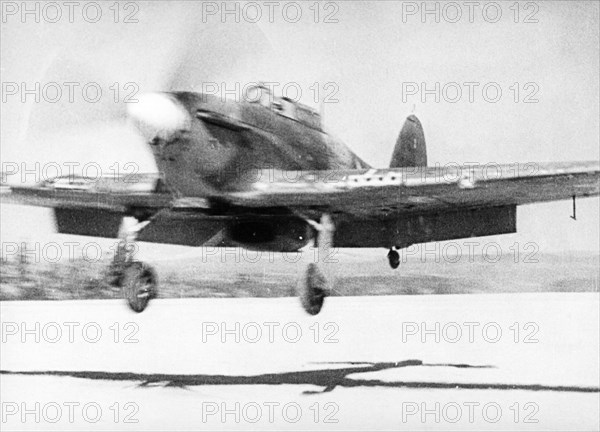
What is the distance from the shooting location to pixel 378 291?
5.90 metres

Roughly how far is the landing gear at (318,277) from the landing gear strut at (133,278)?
1009 mm

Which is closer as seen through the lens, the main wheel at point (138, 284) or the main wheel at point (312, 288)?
the main wheel at point (312, 288)

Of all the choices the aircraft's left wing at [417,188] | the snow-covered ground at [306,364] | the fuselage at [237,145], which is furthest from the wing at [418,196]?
the snow-covered ground at [306,364]

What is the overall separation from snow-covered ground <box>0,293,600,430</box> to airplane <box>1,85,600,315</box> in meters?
0.37

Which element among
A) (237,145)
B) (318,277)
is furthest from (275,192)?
(318,277)

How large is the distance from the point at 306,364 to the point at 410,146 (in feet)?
5.57

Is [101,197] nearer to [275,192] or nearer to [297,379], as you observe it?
[275,192]

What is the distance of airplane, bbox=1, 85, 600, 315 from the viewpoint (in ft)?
16.9

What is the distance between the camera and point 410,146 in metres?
5.95

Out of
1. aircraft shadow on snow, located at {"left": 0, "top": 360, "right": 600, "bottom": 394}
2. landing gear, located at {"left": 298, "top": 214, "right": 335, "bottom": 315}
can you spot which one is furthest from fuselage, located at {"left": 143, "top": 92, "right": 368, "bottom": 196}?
aircraft shadow on snow, located at {"left": 0, "top": 360, "right": 600, "bottom": 394}

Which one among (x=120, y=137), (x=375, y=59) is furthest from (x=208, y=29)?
(x=375, y=59)

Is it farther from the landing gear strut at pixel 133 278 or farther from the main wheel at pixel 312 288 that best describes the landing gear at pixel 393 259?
the landing gear strut at pixel 133 278

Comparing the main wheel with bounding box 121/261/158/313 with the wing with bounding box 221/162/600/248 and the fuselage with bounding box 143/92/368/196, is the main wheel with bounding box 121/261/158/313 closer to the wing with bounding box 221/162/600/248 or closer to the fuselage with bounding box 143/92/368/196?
the fuselage with bounding box 143/92/368/196

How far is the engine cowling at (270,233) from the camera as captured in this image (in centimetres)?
569
